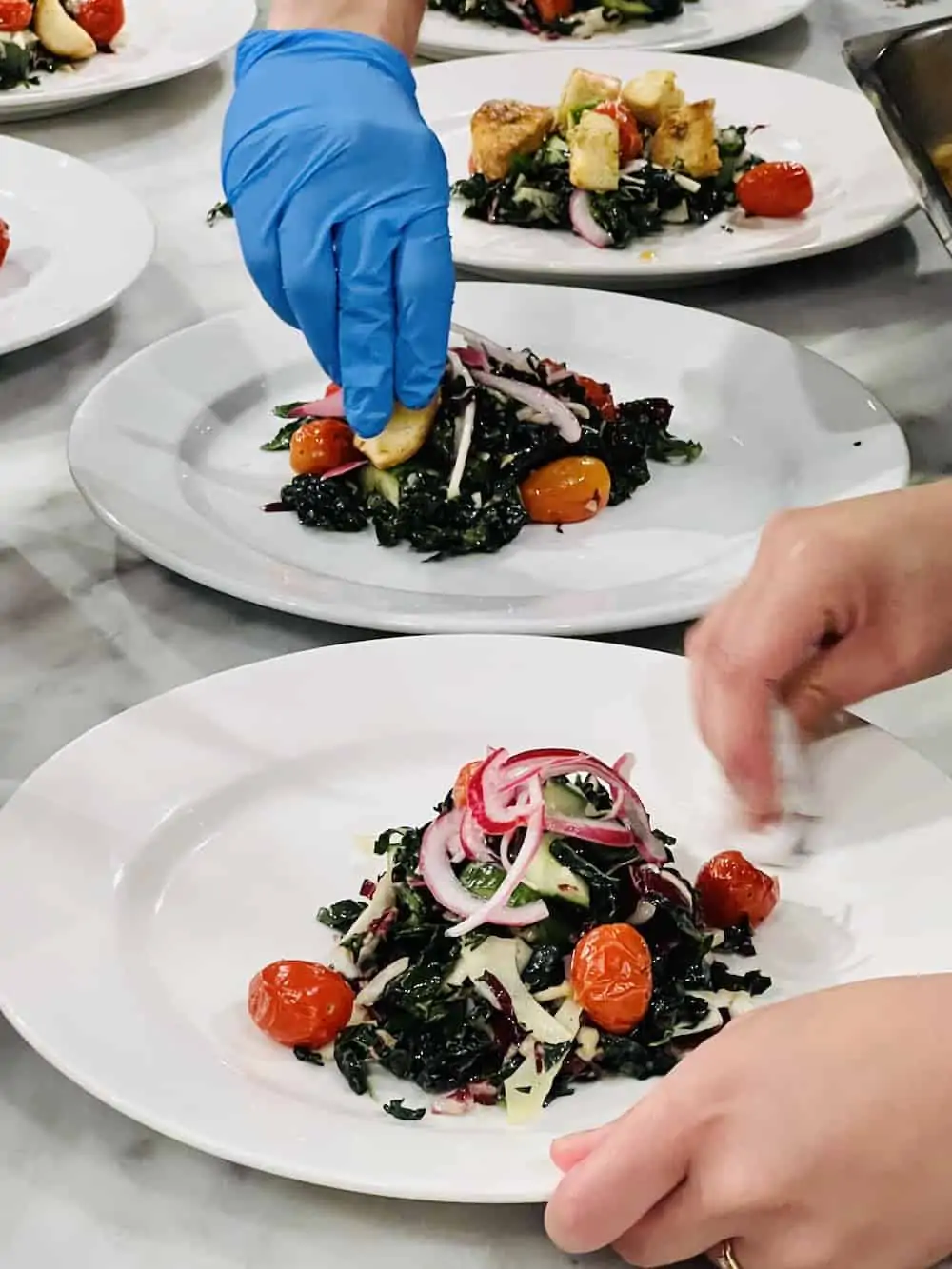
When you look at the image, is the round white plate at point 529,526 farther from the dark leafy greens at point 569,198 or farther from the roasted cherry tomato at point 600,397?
the dark leafy greens at point 569,198

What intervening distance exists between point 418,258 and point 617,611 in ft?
1.38

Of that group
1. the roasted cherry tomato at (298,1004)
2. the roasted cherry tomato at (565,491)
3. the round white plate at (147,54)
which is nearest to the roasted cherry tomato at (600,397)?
the roasted cherry tomato at (565,491)

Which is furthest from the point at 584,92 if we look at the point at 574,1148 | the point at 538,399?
the point at 574,1148

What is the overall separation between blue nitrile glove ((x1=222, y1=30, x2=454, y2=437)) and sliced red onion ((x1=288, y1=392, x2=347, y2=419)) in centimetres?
8

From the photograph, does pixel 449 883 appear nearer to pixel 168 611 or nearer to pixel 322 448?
pixel 168 611

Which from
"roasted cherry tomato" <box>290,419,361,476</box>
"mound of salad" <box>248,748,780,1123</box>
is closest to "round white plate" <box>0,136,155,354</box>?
"roasted cherry tomato" <box>290,419,361,476</box>

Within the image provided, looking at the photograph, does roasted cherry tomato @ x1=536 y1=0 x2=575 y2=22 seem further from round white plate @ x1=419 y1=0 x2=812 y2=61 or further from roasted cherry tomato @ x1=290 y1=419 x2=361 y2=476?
roasted cherry tomato @ x1=290 y1=419 x2=361 y2=476

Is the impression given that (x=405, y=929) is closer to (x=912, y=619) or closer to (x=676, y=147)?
(x=912, y=619)

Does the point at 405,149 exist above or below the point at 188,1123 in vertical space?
above

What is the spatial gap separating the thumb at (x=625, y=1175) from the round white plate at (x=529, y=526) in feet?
1.98

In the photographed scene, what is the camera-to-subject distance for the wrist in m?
1.96

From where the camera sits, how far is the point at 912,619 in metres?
1.20

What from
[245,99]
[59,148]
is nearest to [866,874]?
[245,99]

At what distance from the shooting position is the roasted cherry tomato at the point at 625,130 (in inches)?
85.0
